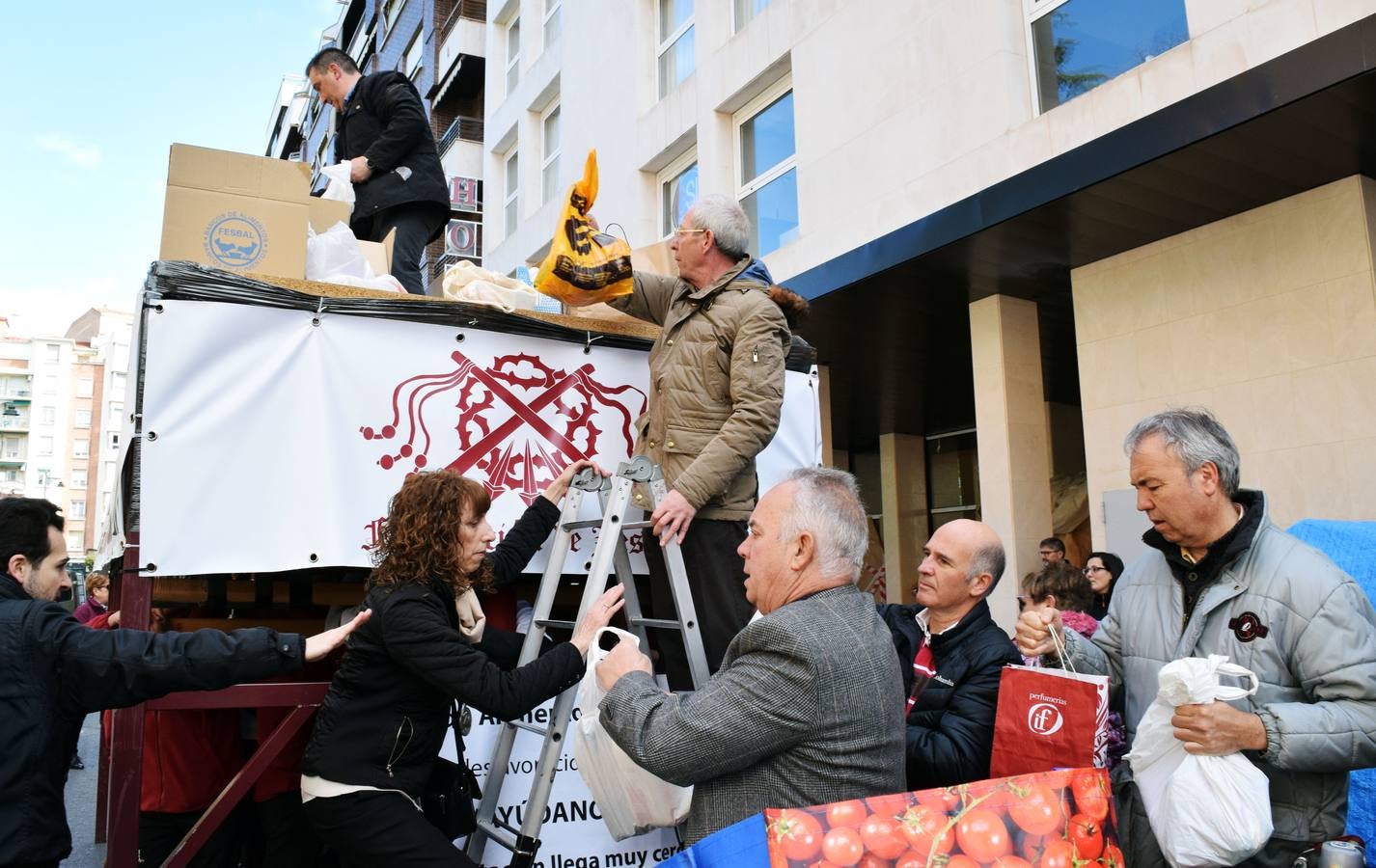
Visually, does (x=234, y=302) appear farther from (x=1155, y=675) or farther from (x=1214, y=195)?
(x=1214, y=195)

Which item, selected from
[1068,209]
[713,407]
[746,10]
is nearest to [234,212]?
[713,407]

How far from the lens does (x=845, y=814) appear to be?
1.90 meters

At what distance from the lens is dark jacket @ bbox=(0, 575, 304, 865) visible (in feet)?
8.13

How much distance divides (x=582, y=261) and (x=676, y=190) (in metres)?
10.5

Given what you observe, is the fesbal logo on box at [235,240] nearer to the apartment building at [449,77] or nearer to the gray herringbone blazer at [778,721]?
the gray herringbone blazer at [778,721]

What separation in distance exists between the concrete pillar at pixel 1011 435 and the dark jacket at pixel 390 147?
5879mm

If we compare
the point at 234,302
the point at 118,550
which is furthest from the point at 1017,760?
the point at 118,550

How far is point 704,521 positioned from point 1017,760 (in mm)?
1273

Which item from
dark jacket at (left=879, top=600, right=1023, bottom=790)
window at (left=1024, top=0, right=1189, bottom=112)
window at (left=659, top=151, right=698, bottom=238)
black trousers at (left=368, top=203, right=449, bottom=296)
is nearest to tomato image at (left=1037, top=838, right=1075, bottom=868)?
dark jacket at (left=879, top=600, right=1023, bottom=790)

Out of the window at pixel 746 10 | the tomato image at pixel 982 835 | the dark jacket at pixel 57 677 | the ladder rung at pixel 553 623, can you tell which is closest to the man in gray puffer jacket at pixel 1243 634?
the tomato image at pixel 982 835

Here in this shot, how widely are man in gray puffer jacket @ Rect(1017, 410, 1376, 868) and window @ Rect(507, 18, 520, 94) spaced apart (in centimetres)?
1909

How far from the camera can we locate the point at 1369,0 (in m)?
5.59

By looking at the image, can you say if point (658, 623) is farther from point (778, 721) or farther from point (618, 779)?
point (778, 721)

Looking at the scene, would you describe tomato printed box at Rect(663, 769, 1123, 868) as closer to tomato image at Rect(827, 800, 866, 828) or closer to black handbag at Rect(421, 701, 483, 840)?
tomato image at Rect(827, 800, 866, 828)
